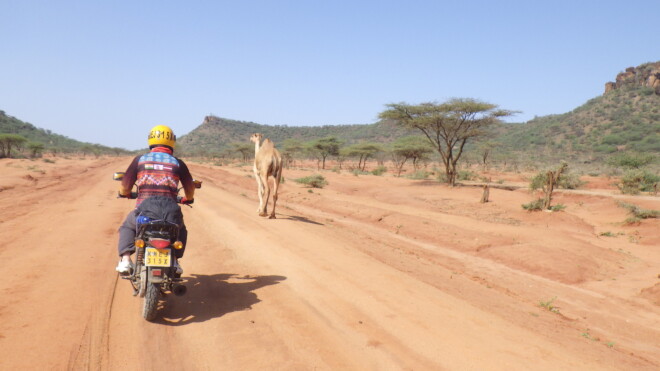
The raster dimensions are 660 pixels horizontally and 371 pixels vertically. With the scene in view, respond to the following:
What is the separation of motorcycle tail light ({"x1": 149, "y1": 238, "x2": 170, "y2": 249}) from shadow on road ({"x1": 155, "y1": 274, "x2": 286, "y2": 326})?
0.93 meters

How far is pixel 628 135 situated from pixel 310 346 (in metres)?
73.0

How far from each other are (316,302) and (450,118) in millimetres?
28639

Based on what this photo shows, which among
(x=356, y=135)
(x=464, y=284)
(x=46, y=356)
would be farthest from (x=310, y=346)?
(x=356, y=135)

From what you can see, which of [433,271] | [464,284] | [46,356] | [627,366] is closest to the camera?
[46,356]

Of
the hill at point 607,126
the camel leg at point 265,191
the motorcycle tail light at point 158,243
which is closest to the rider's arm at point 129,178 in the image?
the motorcycle tail light at point 158,243

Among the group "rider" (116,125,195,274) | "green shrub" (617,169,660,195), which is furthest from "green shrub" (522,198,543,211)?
"rider" (116,125,195,274)

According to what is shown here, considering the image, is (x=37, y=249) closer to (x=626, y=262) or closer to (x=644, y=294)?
(x=644, y=294)

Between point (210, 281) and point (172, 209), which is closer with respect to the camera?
point (172, 209)

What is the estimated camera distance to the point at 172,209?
176 inches

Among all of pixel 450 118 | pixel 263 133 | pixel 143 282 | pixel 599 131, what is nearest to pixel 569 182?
pixel 450 118

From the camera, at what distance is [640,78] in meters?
79.1

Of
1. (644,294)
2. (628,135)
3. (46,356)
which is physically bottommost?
(644,294)

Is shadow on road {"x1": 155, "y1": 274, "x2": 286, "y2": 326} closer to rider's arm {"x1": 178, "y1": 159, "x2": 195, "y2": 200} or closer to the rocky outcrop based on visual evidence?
rider's arm {"x1": 178, "y1": 159, "x2": 195, "y2": 200}

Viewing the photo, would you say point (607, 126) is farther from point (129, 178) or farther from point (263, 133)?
point (263, 133)
